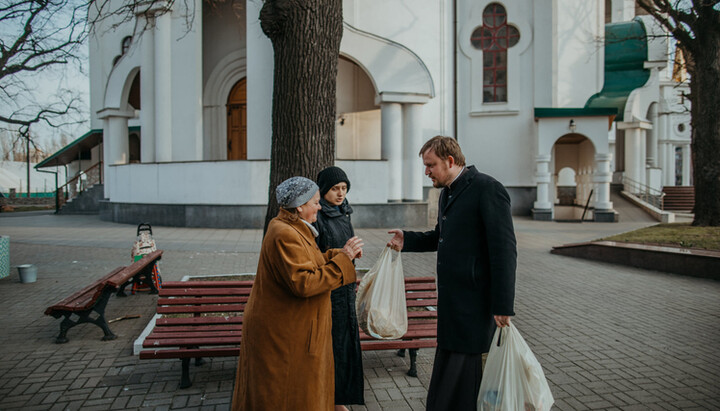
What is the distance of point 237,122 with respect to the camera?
1958 centimetres

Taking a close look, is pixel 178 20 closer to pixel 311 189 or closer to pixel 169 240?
pixel 169 240

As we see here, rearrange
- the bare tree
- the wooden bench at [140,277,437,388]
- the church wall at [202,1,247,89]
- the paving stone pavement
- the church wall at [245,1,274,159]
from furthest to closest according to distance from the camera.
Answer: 1. the church wall at [202,1,247,89]
2. the church wall at [245,1,274,159]
3. the bare tree
4. the wooden bench at [140,277,437,388]
5. the paving stone pavement

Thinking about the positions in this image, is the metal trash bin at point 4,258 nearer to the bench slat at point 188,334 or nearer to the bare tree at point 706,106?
the bench slat at point 188,334

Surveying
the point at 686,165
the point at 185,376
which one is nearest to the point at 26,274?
the point at 185,376

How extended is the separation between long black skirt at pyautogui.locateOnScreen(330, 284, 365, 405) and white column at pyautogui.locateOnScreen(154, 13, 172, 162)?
1486 cm

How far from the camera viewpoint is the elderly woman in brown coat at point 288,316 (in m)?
2.58

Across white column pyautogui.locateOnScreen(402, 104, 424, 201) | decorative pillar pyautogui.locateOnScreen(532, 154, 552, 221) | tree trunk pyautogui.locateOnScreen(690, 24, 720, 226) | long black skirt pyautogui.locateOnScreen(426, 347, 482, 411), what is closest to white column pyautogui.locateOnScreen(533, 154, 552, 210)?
decorative pillar pyautogui.locateOnScreen(532, 154, 552, 221)

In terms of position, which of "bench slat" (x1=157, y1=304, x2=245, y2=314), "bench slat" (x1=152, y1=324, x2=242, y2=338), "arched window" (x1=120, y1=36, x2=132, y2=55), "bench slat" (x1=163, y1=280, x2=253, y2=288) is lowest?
"bench slat" (x1=152, y1=324, x2=242, y2=338)

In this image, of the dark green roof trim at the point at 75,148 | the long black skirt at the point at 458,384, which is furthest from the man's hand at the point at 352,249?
the dark green roof trim at the point at 75,148

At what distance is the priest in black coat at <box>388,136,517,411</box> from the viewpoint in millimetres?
2691

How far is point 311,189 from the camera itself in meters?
2.74

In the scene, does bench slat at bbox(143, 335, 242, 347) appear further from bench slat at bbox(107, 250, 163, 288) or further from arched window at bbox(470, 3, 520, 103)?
arched window at bbox(470, 3, 520, 103)

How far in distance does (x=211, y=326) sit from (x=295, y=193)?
2.06 m

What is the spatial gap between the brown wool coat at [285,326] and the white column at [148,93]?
1635 centimetres
